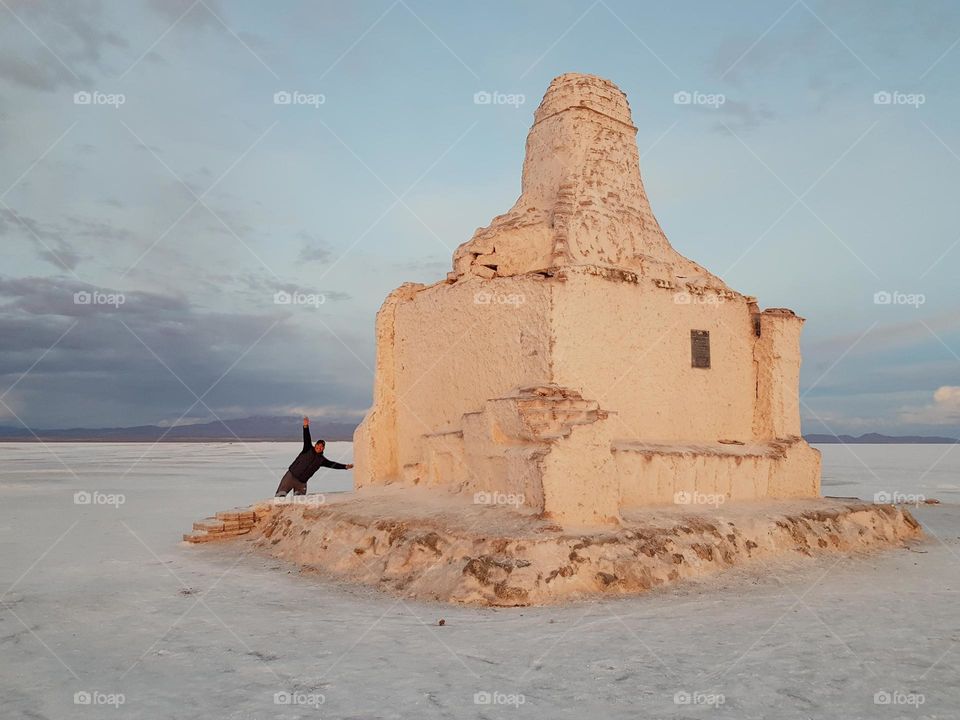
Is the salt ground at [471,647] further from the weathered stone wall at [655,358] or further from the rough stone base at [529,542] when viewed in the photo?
the weathered stone wall at [655,358]

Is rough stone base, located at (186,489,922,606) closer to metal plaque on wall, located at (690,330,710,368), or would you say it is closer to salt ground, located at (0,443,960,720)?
salt ground, located at (0,443,960,720)

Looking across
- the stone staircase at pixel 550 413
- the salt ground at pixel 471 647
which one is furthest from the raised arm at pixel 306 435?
the stone staircase at pixel 550 413

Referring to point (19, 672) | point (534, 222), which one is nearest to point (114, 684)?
point (19, 672)

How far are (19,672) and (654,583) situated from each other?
5403 mm

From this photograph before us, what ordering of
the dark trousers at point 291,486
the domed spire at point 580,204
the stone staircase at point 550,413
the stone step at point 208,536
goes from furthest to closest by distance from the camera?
the dark trousers at point 291,486 → the stone step at point 208,536 → the domed spire at point 580,204 → the stone staircase at point 550,413

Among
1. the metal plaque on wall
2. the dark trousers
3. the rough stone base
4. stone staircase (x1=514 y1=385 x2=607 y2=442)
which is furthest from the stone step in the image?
the metal plaque on wall

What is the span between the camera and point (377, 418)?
11945 millimetres

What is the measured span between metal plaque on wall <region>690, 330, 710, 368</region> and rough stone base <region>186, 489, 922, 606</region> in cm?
214

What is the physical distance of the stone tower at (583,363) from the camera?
8414 mm

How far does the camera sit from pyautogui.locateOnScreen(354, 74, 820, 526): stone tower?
27.6ft

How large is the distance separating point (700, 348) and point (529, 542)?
5221 millimetres

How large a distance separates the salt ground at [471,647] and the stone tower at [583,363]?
1717mm

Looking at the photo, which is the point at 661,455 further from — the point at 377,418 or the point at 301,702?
the point at 301,702

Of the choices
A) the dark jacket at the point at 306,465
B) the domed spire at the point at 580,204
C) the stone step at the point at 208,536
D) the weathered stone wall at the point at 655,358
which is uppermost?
the domed spire at the point at 580,204
